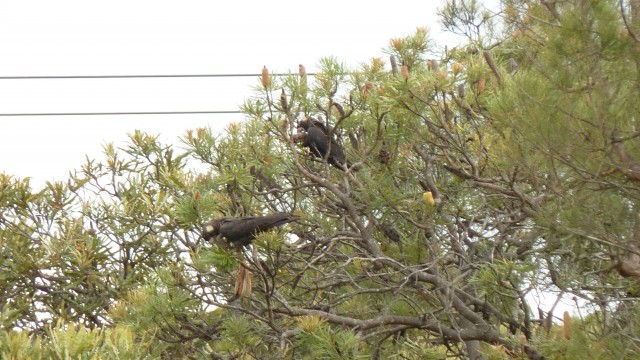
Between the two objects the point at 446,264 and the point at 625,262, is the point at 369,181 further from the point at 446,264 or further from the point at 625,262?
the point at 625,262

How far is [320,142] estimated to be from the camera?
504 centimetres

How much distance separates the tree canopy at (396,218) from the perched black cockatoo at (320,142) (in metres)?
0.01

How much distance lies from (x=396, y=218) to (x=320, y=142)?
0.83 m

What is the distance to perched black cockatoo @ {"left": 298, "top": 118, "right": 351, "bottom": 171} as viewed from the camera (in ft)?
16.5

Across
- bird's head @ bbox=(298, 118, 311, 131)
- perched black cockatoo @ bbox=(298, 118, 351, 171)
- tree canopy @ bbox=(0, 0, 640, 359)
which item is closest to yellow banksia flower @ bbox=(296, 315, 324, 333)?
tree canopy @ bbox=(0, 0, 640, 359)

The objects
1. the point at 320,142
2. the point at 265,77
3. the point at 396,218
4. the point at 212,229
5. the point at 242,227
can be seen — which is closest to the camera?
the point at 242,227

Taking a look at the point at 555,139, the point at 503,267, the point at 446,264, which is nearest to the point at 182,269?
the point at 446,264

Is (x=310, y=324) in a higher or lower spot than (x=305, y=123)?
lower

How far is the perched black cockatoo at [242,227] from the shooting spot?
431cm

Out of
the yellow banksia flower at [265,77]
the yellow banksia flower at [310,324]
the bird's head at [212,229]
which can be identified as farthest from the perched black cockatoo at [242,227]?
the yellow banksia flower at [265,77]

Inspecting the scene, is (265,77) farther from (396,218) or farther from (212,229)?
(396,218)

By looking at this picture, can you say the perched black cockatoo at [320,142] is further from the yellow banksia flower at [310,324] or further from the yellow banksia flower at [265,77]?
the yellow banksia flower at [310,324]

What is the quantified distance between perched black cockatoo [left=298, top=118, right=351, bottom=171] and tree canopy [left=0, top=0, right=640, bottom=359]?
0.01 m

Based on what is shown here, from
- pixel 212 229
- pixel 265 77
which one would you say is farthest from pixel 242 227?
pixel 265 77
